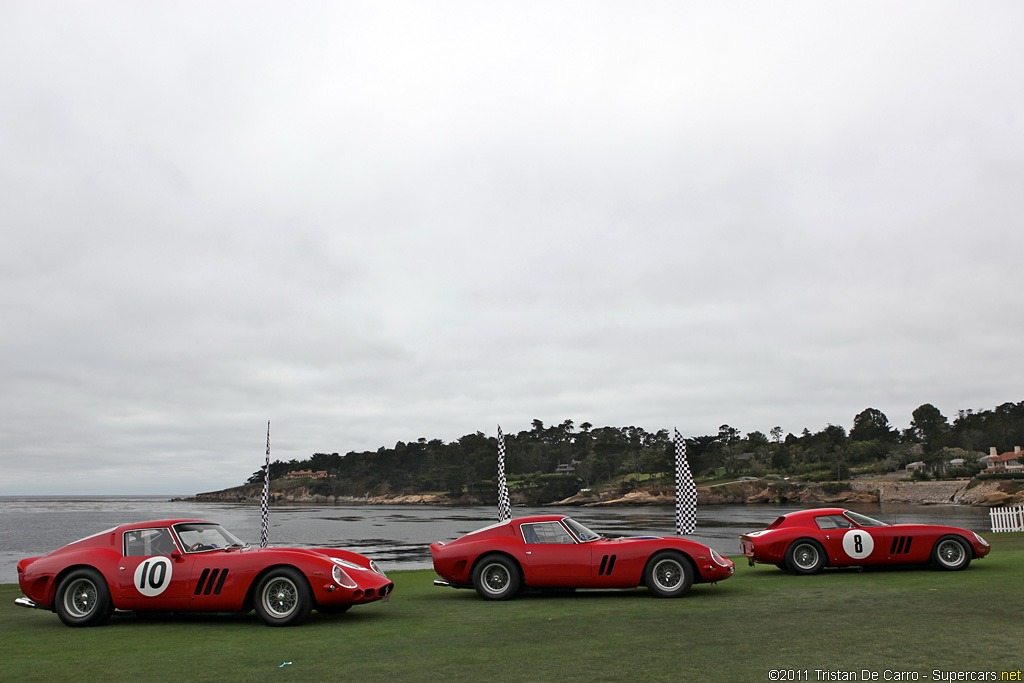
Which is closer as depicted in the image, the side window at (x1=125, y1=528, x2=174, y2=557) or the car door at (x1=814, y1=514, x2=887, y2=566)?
the side window at (x1=125, y1=528, x2=174, y2=557)

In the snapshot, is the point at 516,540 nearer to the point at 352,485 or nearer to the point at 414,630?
the point at 414,630

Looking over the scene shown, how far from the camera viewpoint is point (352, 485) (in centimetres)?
19362

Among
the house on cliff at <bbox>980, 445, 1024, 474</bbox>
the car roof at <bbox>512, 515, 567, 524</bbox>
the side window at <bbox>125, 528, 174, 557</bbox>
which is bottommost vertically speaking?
the house on cliff at <bbox>980, 445, 1024, 474</bbox>

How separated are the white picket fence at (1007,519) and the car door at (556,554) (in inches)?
893

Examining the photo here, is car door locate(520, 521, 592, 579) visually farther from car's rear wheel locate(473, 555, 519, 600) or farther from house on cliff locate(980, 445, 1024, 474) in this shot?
house on cliff locate(980, 445, 1024, 474)

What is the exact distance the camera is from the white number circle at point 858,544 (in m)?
13.5

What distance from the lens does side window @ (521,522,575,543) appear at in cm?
1178

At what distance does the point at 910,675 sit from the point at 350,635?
5.92m

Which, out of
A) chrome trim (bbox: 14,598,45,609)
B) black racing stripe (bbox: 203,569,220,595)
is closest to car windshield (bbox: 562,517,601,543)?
black racing stripe (bbox: 203,569,220,595)

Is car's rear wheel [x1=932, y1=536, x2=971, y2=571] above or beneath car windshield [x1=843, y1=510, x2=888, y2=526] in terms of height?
beneath

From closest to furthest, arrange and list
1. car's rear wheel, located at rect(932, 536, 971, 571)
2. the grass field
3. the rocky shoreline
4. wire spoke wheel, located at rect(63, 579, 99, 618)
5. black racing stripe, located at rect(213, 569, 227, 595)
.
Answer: the grass field < black racing stripe, located at rect(213, 569, 227, 595) < wire spoke wheel, located at rect(63, 579, 99, 618) < car's rear wheel, located at rect(932, 536, 971, 571) < the rocky shoreline

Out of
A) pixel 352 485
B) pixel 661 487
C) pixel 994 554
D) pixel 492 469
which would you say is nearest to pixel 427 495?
pixel 492 469

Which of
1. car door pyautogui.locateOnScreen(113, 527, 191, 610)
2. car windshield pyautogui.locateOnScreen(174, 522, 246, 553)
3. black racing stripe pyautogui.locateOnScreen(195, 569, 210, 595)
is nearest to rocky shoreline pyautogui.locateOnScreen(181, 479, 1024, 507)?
car windshield pyautogui.locateOnScreen(174, 522, 246, 553)

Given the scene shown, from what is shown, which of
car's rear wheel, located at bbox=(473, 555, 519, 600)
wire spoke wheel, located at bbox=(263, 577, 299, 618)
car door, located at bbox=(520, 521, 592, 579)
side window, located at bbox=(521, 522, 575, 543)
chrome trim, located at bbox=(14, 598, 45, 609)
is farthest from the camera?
side window, located at bbox=(521, 522, 575, 543)
